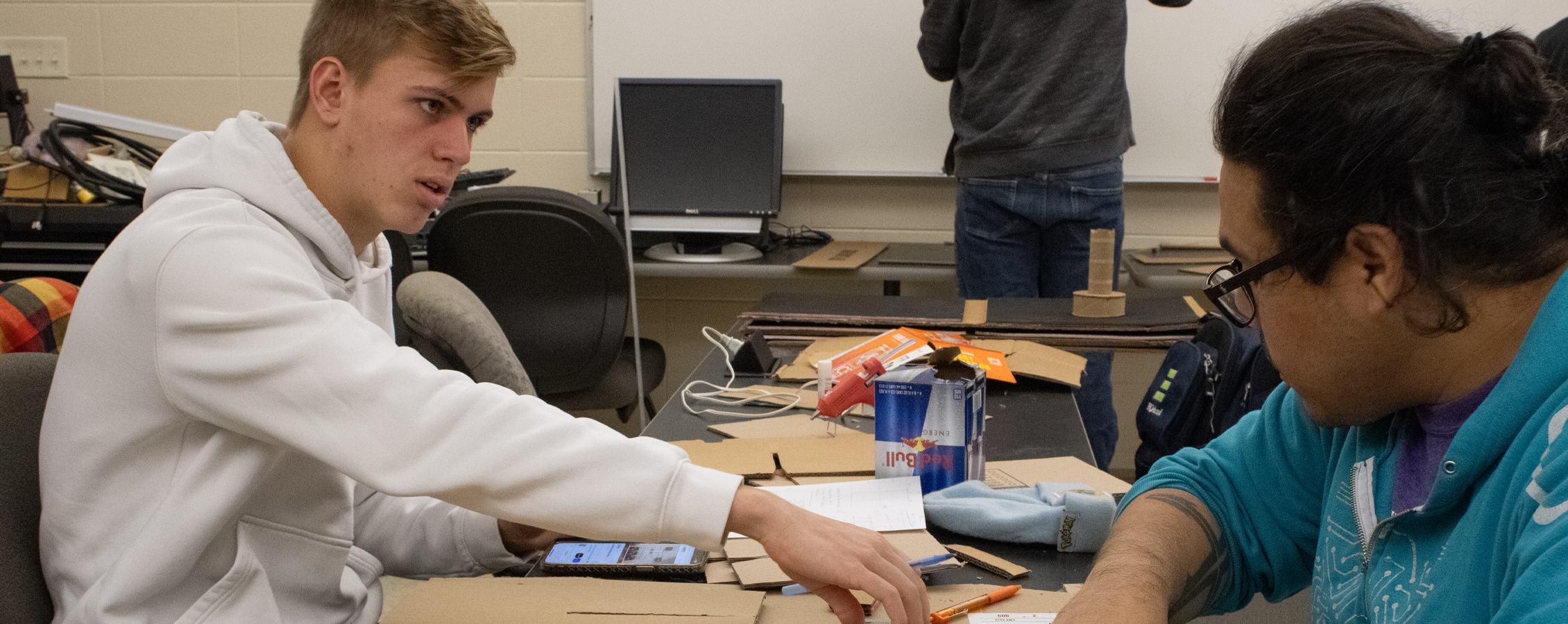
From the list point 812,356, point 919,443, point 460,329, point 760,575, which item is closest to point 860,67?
point 812,356

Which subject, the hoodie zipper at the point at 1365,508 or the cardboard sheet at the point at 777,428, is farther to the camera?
the cardboard sheet at the point at 777,428

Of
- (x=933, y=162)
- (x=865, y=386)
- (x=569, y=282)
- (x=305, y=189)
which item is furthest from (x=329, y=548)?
(x=933, y=162)

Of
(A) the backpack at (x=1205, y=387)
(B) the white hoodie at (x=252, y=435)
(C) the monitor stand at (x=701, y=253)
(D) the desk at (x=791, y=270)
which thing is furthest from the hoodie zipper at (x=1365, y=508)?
(C) the monitor stand at (x=701, y=253)

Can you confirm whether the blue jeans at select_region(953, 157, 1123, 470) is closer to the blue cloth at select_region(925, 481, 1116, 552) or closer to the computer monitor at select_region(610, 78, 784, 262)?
the computer monitor at select_region(610, 78, 784, 262)

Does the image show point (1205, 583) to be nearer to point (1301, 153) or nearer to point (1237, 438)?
point (1237, 438)

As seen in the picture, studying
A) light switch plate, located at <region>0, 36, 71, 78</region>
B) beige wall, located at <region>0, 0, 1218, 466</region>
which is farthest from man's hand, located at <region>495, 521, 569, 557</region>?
light switch plate, located at <region>0, 36, 71, 78</region>

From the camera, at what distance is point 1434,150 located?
67cm

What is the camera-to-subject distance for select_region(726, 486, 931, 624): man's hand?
820 millimetres

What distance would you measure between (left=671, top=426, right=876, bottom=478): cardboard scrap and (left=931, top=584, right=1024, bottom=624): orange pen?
31cm

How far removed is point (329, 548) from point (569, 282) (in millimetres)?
1511

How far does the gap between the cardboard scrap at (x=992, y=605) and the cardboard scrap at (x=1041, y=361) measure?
73 cm

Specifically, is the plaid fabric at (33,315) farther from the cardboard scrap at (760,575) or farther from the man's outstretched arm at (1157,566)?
the man's outstretched arm at (1157,566)

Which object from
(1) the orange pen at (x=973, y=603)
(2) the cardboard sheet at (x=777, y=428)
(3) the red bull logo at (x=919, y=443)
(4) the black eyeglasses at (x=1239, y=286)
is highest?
(4) the black eyeglasses at (x=1239, y=286)

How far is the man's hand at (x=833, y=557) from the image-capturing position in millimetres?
820
